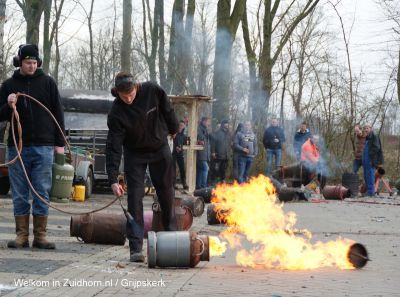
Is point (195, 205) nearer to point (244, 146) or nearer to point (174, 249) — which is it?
point (174, 249)

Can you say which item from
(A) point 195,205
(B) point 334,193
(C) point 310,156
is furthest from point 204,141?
(A) point 195,205

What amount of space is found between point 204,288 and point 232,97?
976 inches

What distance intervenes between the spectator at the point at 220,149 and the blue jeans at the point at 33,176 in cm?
1476

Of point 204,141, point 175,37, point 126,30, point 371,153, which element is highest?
point 175,37

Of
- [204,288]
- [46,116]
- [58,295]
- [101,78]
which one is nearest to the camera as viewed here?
[58,295]

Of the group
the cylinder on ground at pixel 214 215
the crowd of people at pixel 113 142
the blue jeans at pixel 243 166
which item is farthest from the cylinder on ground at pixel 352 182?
the crowd of people at pixel 113 142

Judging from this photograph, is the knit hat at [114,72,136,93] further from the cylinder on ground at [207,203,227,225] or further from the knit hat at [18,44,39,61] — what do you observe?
the cylinder on ground at [207,203,227,225]

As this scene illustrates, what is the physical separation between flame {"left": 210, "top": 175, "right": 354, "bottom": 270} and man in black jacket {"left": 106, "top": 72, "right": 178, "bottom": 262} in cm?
94

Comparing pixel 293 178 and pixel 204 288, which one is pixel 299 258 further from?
pixel 293 178

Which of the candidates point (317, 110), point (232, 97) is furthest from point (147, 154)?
point (317, 110)

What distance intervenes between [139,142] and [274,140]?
16.6m

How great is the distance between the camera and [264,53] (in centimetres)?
3309

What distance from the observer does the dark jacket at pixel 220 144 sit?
24047 millimetres

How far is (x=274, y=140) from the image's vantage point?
25016mm
